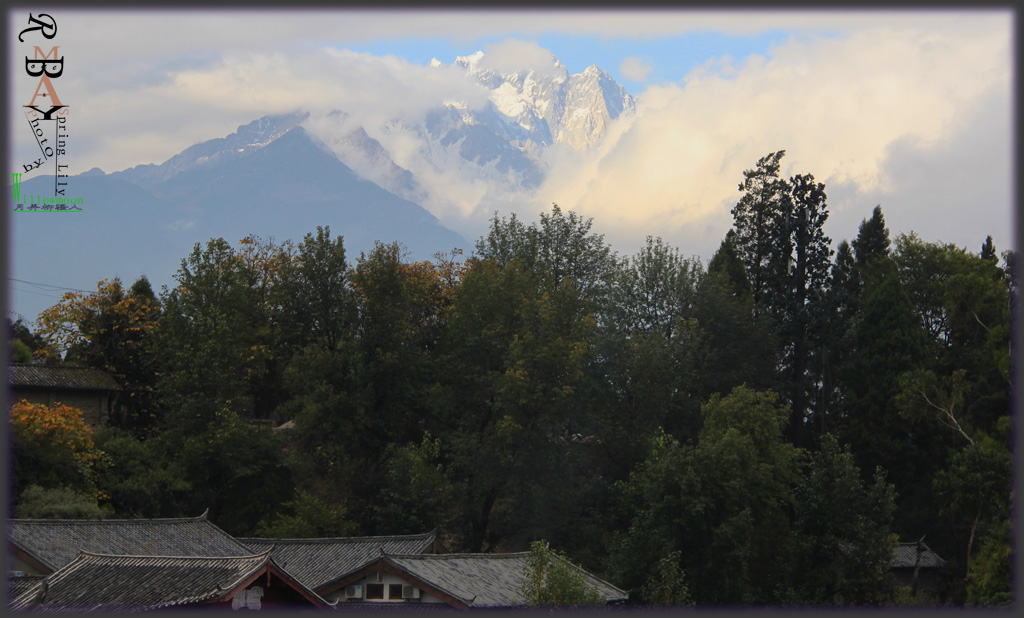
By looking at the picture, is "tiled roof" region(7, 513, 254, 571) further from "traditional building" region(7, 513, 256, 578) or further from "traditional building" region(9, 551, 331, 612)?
"traditional building" region(9, 551, 331, 612)

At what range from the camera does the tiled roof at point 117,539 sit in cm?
2395

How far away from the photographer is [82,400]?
3750 centimetres

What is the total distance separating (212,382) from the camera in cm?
3803

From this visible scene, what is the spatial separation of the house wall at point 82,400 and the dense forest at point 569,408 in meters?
1.54

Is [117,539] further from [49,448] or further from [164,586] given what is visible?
[164,586]

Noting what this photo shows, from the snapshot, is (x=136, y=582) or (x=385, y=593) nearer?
(x=136, y=582)

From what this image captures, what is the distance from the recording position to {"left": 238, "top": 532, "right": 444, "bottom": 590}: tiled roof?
28750 mm

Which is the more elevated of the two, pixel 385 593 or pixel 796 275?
pixel 796 275

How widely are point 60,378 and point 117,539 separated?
1281 centimetres

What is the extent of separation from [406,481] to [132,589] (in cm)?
1549

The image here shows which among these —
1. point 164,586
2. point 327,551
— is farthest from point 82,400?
point 164,586

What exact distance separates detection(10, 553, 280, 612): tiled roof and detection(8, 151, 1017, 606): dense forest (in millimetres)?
7625

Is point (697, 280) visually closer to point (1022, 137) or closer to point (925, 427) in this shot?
point (925, 427)

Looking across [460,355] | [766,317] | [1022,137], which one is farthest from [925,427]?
[1022,137]
